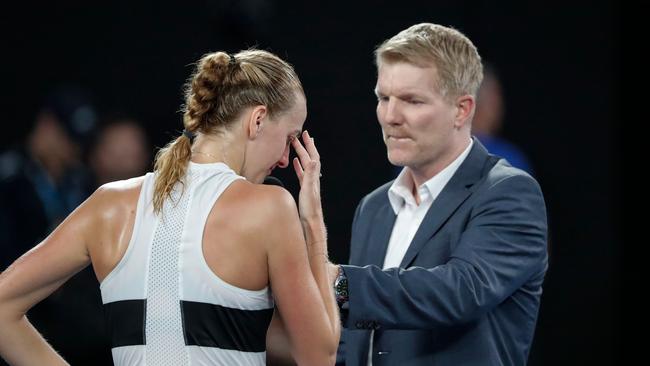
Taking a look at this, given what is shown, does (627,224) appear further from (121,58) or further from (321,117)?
(121,58)

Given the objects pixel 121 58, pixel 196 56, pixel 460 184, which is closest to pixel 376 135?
pixel 196 56

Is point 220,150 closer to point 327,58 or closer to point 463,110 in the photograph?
point 463,110

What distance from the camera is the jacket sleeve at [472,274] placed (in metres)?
2.70

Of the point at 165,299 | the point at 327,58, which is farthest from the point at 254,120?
the point at 327,58

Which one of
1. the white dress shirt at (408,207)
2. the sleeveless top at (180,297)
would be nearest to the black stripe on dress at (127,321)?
the sleeveless top at (180,297)

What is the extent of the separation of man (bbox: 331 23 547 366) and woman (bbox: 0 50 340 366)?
0.33 m

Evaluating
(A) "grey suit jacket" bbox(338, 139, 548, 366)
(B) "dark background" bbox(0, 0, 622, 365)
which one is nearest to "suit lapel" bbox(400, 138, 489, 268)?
(A) "grey suit jacket" bbox(338, 139, 548, 366)

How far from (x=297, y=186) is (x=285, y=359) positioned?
7.63 feet

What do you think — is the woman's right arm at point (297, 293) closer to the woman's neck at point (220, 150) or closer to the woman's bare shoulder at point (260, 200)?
the woman's bare shoulder at point (260, 200)

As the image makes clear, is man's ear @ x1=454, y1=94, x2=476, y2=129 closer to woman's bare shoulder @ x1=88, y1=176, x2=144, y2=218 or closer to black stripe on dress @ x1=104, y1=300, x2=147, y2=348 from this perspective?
woman's bare shoulder @ x1=88, y1=176, x2=144, y2=218

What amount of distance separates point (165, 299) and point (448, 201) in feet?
2.98

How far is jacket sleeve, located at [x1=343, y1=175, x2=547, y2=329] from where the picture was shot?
8.86 ft

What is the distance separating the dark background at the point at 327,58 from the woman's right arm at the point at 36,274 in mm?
3097

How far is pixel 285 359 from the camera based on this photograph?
3039 mm
